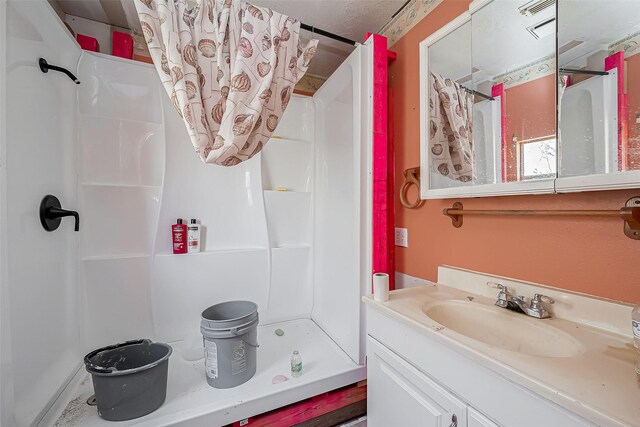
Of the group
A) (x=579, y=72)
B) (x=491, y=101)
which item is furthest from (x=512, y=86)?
(x=579, y=72)

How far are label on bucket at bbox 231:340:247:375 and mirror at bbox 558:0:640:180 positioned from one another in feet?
5.40

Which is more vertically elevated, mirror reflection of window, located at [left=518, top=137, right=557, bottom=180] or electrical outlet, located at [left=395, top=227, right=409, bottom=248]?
mirror reflection of window, located at [left=518, top=137, right=557, bottom=180]

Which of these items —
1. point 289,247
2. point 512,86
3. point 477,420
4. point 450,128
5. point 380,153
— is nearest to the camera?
point 477,420

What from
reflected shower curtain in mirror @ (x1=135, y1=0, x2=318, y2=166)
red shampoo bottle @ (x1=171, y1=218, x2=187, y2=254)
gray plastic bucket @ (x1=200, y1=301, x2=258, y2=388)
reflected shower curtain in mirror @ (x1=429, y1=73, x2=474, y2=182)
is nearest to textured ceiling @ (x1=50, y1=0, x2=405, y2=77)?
reflected shower curtain in mirror @ (x1=135, y1=0, x2=318, y2=166)

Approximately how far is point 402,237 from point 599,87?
1.08 meters

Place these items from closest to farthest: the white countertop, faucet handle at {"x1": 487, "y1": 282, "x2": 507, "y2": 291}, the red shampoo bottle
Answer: the white countertop < faucet handle at {"x1": 487, "y1": 282, "x2": 507, "y2": 291} < the red shampoo bottle

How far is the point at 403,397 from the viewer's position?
1.02m

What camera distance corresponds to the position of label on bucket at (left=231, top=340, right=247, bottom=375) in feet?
4.62

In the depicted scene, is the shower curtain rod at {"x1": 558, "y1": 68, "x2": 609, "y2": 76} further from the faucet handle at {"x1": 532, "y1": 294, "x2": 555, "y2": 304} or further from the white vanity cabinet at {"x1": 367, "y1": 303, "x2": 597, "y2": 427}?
the white vanity cabinet at {"x1": 367, "y1": 303, "x2": 597, "y2": 427}

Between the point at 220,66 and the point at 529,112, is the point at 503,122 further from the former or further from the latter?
the point at 220,66

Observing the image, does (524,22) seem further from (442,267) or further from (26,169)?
(26,169)

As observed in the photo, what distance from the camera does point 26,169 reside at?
115 centimetres

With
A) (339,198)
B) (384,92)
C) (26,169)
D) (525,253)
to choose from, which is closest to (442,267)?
(525,253)

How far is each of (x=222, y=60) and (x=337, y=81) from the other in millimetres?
914
